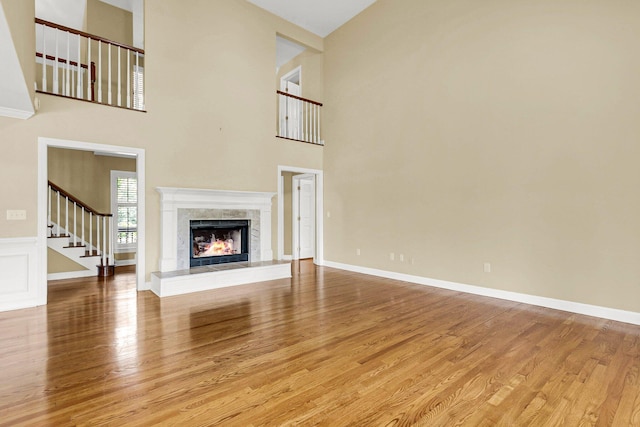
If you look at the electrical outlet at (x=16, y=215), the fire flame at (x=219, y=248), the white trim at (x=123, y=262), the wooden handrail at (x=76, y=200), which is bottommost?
the white trim at (x=123, y=262)

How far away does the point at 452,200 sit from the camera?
484 centimetres

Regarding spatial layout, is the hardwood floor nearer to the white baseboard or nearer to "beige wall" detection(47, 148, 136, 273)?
the white baseboard

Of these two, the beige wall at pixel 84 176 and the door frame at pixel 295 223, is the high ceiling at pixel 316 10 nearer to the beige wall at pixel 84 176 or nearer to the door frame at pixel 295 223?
the door frame at pixel 295 223

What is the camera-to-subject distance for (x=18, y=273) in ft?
12.6

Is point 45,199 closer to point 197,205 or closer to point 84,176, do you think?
point 197,205

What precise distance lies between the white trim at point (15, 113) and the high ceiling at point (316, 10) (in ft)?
13.7

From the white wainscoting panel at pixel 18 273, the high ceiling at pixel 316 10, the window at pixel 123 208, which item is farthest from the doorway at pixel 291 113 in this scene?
the white wainscoting panel at pixel 18 273

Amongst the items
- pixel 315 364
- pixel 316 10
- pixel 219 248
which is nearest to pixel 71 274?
pixel 219 248

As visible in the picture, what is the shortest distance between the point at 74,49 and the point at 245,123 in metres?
4.43

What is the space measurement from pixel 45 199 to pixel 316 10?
5681 mm

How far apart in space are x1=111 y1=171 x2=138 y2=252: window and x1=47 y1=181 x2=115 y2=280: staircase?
1.49 feet

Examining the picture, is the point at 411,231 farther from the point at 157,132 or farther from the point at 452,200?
the point at 157,132

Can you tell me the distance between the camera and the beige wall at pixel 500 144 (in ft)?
11.5

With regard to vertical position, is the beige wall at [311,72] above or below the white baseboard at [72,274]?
above
